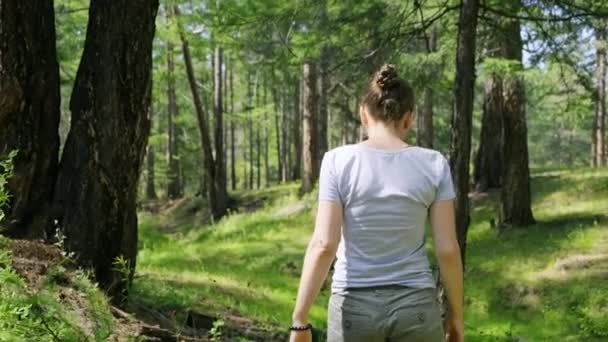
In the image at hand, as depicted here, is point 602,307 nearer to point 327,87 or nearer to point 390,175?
point 390,175

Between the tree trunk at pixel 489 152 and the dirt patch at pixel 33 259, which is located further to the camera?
the tree trunk at pixel 489 152

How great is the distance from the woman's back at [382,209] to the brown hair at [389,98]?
0.16m

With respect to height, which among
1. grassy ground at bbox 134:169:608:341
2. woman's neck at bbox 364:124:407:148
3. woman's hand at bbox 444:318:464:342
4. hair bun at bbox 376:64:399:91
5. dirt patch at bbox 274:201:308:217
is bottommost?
grassy ground at bbox 134:169:608:341

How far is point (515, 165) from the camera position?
524 inches

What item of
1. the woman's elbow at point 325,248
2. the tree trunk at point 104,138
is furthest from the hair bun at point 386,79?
the tree trunk at point 104,138

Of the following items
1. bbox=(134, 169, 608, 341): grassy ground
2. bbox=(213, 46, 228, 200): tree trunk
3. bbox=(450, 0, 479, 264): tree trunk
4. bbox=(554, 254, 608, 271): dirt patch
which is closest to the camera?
bbox=(450, 0, 479, 264): tree trunk

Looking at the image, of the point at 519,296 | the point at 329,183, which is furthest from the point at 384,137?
the point at 519,296

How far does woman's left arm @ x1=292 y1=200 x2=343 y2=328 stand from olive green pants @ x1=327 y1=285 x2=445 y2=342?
0.40 feet

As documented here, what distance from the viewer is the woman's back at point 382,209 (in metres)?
2.54

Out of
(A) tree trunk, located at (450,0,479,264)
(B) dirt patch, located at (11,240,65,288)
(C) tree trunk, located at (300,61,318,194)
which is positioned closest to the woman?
(B) dirt patch, located at (11,240,65,288)

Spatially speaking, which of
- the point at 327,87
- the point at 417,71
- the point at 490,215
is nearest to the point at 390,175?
the point at 417,71

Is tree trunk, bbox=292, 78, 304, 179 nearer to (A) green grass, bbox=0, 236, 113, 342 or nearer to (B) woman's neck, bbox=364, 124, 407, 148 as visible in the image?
(A) green grass, bbox=0, 236, 113, 342

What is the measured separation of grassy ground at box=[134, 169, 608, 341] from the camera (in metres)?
8.34

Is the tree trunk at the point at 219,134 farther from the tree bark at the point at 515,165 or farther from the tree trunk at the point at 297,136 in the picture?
the tree trunk at the point at 297,136
